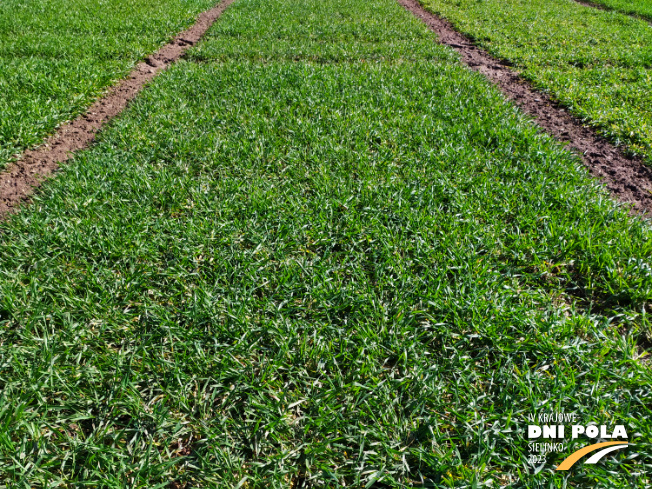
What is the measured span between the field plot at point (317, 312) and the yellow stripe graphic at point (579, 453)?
6cm

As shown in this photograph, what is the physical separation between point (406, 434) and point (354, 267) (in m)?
1.16

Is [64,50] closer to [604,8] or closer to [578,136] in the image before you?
[578,136]

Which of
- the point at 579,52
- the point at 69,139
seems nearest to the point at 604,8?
the point at 579,52

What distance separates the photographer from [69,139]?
14.7 feet

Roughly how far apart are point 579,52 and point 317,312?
8.60m

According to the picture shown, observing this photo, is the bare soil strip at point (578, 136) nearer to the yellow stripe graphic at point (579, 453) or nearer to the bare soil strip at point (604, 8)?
the yellow stripe graphic at point (579, 453)

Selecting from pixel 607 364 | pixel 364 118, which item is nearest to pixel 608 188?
pixel 607 364

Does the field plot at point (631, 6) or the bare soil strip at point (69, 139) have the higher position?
the field plot at point (631, 6)

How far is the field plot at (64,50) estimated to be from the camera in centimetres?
453

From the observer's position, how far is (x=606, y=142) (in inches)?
173

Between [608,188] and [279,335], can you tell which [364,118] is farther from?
[279,335]

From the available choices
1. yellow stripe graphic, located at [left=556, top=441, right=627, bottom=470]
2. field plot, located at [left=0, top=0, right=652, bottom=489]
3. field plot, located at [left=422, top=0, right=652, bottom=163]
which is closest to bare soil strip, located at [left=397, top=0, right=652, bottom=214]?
field plot, located at [left=422, top=0, right=652, bottom=163]

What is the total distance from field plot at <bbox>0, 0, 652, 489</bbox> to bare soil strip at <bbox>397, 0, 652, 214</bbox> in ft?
1.72

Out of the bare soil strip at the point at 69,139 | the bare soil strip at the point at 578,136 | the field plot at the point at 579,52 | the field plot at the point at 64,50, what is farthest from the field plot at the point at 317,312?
the field plot at the point at 579,52
